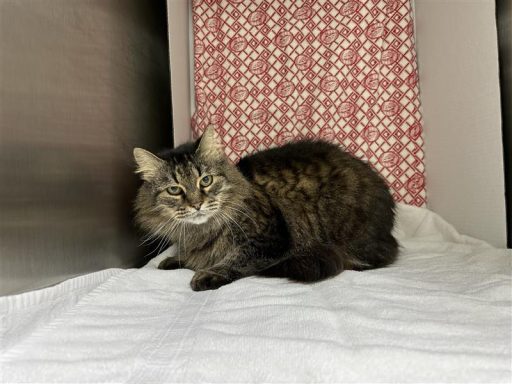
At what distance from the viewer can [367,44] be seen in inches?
88.1

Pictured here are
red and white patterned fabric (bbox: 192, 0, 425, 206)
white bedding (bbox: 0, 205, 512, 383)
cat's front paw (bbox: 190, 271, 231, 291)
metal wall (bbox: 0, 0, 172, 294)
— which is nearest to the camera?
white bedding (bbox: 0, 205, 512, 383)

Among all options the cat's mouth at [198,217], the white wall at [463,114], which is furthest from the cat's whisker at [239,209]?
the white wall at [463,114]

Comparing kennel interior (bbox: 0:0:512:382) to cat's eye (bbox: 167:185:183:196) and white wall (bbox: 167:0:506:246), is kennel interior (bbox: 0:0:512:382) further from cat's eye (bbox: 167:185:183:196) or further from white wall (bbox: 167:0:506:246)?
cat's eye (bbox: 167:185:183:196)

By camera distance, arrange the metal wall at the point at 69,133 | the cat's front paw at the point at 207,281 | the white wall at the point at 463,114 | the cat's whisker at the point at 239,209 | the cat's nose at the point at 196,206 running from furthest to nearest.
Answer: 1. the white wall at the point at 463,114
2. the cat's whisker at the point at 239,209
3. the cat's nose at the point at 196,206
4. the cat's front paw at the point at 207,281
5. the metal wall at the point at 69,133

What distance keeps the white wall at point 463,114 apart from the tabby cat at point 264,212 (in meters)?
0.46

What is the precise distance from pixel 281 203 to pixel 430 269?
64 cm

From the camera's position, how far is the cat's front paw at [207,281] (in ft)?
4.19

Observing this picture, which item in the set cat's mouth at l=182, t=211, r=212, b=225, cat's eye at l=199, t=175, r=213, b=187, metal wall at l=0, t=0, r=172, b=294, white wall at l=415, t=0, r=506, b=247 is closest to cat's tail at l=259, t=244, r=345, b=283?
cat's mouth at l=182, t=211, r=212, b=225

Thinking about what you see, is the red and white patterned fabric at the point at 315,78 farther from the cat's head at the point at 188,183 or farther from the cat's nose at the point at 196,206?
the cat's nose at the point at 196,206

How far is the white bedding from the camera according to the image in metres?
0.70

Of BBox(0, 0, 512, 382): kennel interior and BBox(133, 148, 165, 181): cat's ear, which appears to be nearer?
BBox(0, 0, 512, 382): kennel interior

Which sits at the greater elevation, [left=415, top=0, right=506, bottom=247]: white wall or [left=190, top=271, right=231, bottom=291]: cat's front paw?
[left=415, top=0, right=506, bottom=247]: white wall

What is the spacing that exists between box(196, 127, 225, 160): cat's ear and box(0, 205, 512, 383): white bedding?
520 mm

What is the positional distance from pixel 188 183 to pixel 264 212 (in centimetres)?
35
